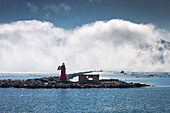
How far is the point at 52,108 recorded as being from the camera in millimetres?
37688

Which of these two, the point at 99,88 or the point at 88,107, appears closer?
the point at 88,107

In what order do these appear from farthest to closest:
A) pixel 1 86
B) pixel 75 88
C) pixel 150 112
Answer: pixel 1 86
pixel 75 88
pixel 150 112

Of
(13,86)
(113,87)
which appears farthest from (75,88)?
(13,86)

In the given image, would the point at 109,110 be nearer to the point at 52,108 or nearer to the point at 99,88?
the point at 52,108

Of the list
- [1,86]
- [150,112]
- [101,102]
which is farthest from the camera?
[1,86]

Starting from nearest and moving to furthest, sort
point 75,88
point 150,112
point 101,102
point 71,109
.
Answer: point 150,112 < point 71,109 < point 101,102 < point 75,88

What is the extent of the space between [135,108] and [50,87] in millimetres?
31742

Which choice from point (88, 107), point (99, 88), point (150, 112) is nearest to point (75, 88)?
point (99, 88)

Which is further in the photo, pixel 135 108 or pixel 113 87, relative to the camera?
pixel 113 87

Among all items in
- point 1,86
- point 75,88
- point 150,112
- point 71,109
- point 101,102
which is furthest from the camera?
point 1,86

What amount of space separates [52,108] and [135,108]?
13.2m

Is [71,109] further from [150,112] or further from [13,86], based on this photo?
[13,86]

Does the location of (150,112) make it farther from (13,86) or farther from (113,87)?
(13,86)

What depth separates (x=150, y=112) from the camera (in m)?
34.7
